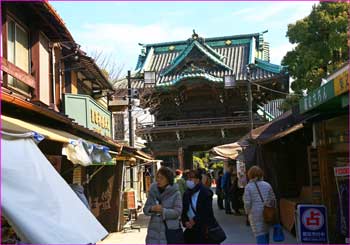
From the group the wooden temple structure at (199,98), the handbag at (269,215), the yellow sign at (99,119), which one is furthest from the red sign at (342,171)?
the wooden temple structure at (199,98)

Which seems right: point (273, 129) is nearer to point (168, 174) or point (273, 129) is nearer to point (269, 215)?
point (269, 215)

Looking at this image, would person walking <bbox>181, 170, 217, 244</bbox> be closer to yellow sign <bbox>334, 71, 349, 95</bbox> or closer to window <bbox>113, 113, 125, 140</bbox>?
yellow sign <bbox>334, 71, 349, 95</bbox>

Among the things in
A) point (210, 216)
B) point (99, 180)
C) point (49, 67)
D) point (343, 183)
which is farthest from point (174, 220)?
point (99, 180)

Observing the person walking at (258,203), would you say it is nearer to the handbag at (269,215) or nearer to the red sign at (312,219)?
the handbag at (269,215)

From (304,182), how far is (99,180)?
20.0 feet

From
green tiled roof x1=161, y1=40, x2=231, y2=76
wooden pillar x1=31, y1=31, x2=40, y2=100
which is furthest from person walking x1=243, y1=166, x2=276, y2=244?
green tiled roof x1=161, y1=40, x2=231, y2=76

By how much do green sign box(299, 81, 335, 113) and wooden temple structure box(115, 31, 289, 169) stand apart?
69.5ft

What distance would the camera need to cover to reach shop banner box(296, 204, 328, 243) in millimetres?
8370

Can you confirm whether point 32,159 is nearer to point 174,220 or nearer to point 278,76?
point 174,220

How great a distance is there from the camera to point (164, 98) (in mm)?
32562

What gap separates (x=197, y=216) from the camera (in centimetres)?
686

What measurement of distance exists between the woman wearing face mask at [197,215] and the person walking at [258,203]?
1271 millimetres

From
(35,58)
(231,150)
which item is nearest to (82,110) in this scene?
(35,58)

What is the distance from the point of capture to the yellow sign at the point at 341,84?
244 inches
